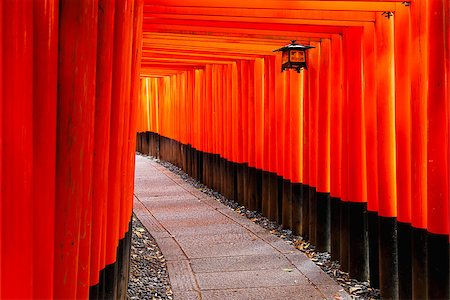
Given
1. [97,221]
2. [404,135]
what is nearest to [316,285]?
[404,135]

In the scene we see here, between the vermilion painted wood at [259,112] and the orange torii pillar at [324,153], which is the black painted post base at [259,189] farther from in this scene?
the orange torii pillar at [324,153]

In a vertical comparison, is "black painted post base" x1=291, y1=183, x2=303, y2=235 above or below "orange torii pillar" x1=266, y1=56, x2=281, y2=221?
below

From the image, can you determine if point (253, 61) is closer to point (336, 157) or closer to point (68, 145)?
point (336, 157)

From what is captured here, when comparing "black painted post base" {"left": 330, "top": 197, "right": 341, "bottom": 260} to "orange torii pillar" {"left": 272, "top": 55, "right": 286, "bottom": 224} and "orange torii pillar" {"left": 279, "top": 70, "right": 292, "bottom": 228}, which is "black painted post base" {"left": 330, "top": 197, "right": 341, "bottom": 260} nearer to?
"orange torii pillar" {"left": 279, "top": 70, "right": 292, "bottom": 228}

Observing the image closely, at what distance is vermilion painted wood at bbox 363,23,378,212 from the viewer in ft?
20.7

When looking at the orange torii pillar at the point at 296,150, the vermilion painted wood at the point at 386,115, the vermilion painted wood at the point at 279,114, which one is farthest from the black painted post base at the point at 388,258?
the vermilion painted wood at the point at 279,114

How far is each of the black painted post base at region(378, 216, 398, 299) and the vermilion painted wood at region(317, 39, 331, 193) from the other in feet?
6.71

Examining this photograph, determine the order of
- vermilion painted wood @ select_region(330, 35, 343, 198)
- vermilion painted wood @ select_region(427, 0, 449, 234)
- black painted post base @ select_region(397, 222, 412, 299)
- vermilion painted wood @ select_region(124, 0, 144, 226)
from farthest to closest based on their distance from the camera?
vermilion painted wood @ select_region(330, 35, 343, 198)
black painted post base @ select_region(397, 222, 412, 299)
vermilion painted wood @ select_region(124, 0, 144, 226)
vermilion painted wood @ select_region(427, 0, 449, 234)

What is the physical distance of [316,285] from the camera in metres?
6.49

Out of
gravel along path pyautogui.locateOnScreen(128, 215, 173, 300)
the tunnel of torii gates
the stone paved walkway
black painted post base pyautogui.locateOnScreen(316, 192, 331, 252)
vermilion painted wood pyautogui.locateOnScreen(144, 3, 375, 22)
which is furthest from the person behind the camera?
black painted post base pyautogui.locateOnScreen(316, 192, 331, 252)

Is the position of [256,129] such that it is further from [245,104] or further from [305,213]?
[305,213]

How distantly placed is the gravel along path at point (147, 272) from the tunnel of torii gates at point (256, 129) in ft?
1.76

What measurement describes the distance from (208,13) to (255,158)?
5.49 meters

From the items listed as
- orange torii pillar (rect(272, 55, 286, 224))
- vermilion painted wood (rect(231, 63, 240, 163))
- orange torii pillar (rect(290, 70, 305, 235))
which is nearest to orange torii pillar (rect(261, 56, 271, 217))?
orange torii pillar (rect(272, 55, 286, 224))
